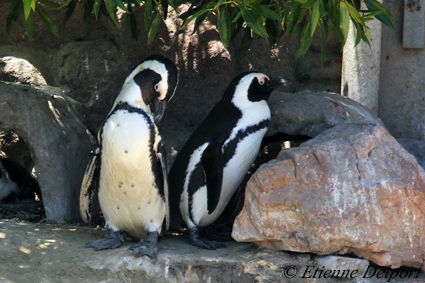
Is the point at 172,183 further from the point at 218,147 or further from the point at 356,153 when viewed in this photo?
the point at 356,153

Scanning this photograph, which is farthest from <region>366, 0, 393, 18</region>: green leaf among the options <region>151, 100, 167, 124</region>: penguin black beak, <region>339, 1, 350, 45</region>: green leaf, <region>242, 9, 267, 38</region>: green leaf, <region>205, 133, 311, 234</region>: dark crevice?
<region>151, 100, 167, 124</region>: penguin black beak

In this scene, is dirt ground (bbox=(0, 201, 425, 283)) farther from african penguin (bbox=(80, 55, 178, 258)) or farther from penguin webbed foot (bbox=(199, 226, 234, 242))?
penguin webbed foot (bbox=(199, 226, 234, 242))

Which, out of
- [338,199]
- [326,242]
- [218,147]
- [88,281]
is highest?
[218,147]

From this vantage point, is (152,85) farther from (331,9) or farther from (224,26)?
(331,9)

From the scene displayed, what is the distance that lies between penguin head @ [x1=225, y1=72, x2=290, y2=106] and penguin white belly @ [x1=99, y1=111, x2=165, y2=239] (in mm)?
722

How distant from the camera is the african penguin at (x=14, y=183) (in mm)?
3645

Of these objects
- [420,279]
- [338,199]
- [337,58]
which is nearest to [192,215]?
[338,199]

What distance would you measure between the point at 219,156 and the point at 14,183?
1733 mm

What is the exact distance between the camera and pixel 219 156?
2.92 metres

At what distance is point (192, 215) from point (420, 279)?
1.30 metres

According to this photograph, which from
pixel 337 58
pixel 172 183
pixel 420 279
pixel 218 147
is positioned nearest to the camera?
pixel 420 279

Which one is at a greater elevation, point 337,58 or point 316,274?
point 337,58

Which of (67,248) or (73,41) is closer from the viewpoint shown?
→ (67,248)

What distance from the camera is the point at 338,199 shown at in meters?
2.47
